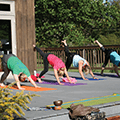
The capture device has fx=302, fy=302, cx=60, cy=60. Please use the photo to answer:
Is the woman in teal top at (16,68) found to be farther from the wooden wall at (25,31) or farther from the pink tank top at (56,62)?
the wooden wall at (25,31)

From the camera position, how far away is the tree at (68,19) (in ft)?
71.8

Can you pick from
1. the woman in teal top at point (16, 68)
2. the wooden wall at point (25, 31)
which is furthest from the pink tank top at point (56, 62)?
the wooden wall at point (25, 31)

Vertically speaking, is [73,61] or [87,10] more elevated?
[87,10]

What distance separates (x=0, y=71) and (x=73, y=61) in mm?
3119

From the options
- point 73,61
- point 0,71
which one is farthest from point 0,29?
point 73,61

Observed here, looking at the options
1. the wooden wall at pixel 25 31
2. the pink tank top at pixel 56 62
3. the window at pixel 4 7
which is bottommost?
the pink tank top at pixel 56 62

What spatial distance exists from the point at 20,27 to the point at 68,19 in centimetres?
989

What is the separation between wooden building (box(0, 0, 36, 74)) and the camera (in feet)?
42.5

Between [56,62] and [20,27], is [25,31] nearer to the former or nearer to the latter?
[20,27]

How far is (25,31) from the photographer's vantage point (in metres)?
13.5

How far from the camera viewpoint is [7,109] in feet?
15.0

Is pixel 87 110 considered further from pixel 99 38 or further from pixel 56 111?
pixel 99 38

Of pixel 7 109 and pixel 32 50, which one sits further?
pixel 32 50

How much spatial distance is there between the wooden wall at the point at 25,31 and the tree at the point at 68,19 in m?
8.07
